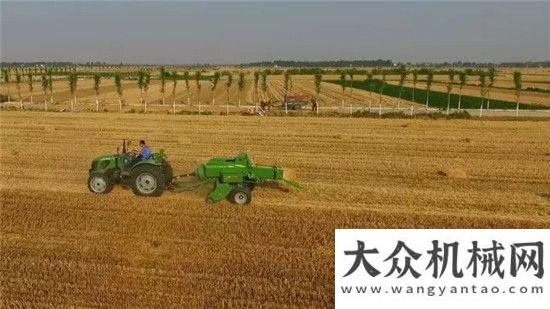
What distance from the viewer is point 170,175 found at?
15.0m

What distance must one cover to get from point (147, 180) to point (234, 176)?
225cm

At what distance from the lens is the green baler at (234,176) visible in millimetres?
13555

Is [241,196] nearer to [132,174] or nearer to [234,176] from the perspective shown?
[234,176]

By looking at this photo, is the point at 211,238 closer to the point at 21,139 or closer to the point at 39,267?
the point at 39,267

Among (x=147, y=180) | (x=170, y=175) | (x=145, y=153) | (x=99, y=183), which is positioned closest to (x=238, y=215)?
(x=147, y=180)

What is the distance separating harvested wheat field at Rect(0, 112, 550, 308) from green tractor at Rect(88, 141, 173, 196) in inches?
11.4

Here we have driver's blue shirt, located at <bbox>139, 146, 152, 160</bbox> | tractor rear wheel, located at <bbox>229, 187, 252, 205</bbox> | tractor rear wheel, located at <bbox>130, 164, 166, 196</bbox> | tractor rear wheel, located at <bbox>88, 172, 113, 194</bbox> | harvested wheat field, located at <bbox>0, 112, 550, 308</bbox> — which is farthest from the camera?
tractor rear wheel, located at <bbox>88, 172, 113, 194</bbox>

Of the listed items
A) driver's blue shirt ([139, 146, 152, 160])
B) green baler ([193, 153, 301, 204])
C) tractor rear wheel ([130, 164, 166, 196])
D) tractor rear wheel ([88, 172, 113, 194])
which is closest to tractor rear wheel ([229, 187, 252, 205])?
green baler ([193, 153, 301, 204])

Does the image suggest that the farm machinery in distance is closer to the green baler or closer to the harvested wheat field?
the green baler

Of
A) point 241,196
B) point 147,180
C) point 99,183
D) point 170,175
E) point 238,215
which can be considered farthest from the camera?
point 170,175

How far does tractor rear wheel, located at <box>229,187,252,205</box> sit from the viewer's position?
13539 mm

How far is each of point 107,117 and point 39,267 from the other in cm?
2683

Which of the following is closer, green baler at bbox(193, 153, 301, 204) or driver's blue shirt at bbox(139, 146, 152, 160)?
green baler at bbox(193, 153, 301, 204)

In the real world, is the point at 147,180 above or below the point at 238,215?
above
